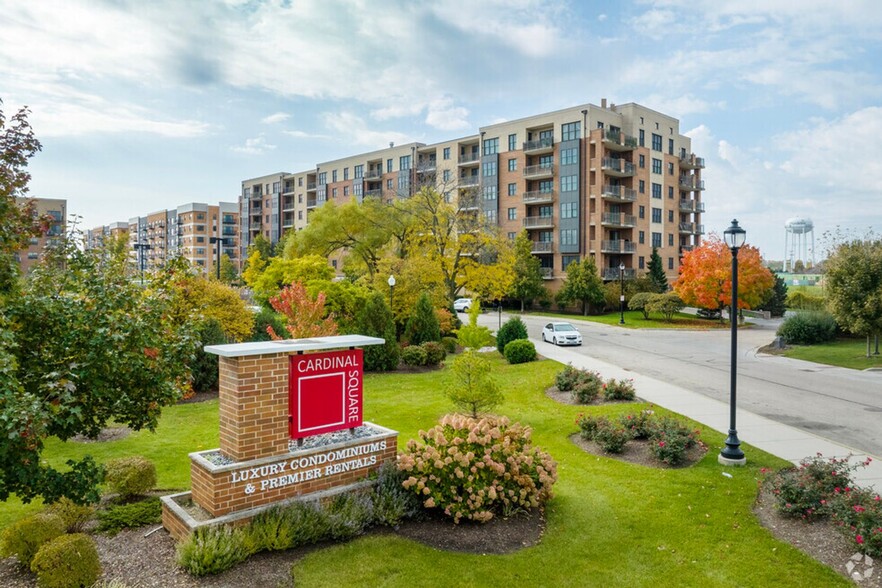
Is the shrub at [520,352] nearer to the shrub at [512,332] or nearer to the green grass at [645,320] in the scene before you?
the shrub at [512,332]

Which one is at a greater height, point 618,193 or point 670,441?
point 618,193

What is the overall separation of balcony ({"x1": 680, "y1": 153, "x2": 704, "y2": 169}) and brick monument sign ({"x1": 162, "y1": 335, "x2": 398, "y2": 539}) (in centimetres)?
6690

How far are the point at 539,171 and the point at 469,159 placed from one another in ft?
36.8

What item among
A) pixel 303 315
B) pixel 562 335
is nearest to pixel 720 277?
pixel 562 335

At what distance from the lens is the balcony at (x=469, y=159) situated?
66.8m

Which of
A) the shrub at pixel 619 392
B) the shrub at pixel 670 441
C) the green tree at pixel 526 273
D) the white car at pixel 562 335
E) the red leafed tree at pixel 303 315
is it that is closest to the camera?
the shrub at pixel 670 441

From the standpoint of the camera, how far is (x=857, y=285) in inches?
1022

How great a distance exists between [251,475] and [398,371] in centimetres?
1572

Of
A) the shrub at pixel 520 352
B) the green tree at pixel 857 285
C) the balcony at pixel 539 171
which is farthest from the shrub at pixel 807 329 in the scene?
the balcony at pixel 539 171

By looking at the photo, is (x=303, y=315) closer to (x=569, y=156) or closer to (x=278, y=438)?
(x=278, y=438)

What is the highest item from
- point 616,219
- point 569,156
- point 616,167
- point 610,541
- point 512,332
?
point 569,156

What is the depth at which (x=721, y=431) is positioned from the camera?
1299 centimetres

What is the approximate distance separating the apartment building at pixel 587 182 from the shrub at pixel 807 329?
23505 millimetres

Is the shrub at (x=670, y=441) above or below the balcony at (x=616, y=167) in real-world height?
below
